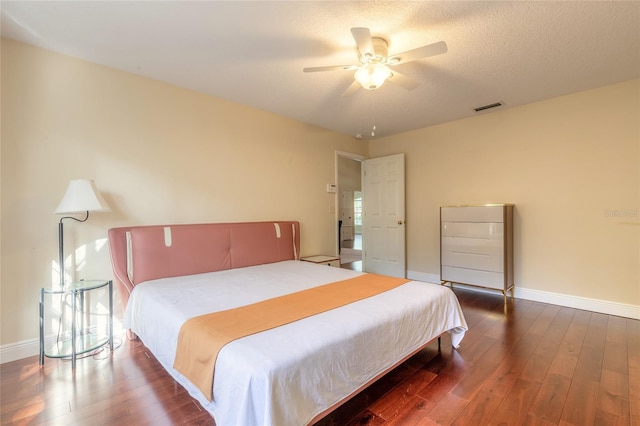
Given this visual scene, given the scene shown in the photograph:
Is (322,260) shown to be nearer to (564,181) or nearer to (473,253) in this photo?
(473,253)

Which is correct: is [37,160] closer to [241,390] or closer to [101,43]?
[101,43]

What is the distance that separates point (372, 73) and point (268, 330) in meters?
1.92

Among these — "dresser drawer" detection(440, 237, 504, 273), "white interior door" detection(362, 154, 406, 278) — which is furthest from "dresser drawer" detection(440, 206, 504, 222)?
"white interior door" detection(362, 154, 406, 278)

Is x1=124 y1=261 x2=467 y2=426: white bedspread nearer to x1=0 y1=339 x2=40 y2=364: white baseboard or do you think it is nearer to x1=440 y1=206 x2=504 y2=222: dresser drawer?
x1=0 y1=339 x2=40 y2=364: white baseboard

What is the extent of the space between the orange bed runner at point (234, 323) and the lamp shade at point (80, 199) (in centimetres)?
136

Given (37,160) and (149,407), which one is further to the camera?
(37,160)

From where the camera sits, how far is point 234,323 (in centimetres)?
149

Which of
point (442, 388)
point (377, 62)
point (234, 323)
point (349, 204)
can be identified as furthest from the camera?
point (349, 204)

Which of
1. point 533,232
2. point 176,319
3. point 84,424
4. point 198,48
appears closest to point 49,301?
point 84,424

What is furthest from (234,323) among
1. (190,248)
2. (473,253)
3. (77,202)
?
(473,253)

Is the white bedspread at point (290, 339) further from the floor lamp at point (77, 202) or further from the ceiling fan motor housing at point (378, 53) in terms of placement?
the ceiling fan motor housing at point (378, 53)

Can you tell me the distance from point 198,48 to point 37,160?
1.56 m

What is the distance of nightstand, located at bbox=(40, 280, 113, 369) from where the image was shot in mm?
2062

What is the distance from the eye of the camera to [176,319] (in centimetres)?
162
